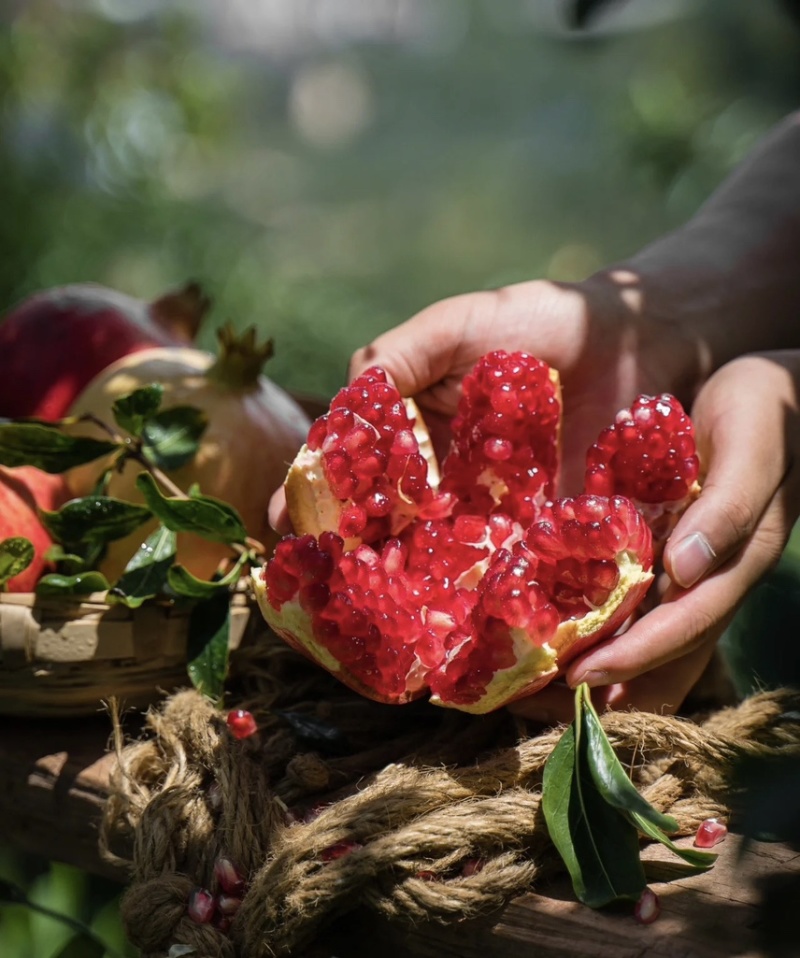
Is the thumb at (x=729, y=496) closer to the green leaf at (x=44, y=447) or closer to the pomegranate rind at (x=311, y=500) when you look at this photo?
the pomegranate rind at (x=311, y=500)

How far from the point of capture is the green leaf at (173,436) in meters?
1.12

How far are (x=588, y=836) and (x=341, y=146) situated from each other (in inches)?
235

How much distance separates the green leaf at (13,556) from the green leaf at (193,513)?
127 mm

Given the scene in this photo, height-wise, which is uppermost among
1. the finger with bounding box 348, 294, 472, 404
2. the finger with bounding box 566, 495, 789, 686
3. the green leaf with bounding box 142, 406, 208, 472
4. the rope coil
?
the finger with bounding box 348, 294, 472, 404

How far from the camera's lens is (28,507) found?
1.10 meters

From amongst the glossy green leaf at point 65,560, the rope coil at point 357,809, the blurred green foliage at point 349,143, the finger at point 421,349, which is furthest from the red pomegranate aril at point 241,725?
the blurred green foliage at point 349,143

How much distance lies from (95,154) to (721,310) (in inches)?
109

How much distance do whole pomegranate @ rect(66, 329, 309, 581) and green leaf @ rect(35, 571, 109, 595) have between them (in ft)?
0.38

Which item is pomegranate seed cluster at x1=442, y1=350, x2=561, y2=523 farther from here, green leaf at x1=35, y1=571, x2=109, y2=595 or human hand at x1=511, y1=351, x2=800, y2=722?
green leaf at x1=35, y1=571, x2=109, y2=595

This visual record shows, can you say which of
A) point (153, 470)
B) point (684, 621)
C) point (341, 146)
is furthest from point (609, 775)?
point (341, 146)

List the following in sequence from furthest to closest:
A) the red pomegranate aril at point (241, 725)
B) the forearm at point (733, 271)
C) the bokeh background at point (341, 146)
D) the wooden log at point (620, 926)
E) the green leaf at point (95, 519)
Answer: the bokeh background at point (341, 146) → the forearm at point (733, 271) → the green leaf at point (95, 519) → the red pomegranate aril at point (241, 725) → the wooden log at point (620, 926)

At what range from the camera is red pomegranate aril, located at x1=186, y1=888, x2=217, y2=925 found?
2.60 feet

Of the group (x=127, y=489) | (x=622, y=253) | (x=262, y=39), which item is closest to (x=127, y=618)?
(x=127, y=489)

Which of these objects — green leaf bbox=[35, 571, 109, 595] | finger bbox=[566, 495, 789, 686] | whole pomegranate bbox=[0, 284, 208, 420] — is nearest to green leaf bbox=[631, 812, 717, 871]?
finger bbox=[566, 495, 789, 686]
